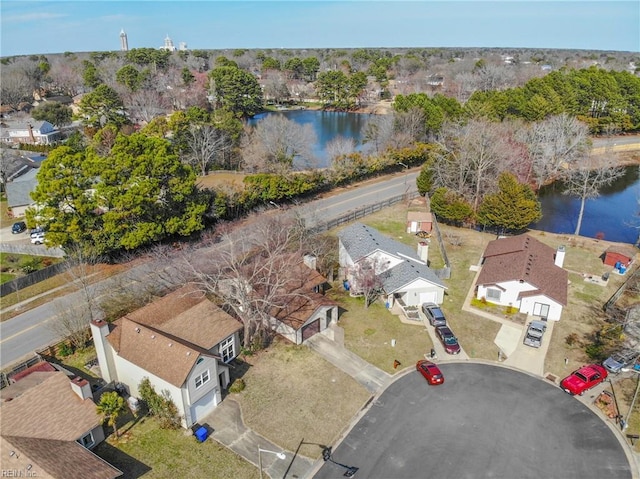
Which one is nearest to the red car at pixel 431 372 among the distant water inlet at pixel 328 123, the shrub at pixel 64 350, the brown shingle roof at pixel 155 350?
the brown shingle roof at pixel 155 350

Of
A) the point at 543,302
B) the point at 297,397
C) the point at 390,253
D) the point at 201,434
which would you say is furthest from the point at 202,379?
the point at 543,302

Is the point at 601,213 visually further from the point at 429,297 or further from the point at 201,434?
the point at 201,434

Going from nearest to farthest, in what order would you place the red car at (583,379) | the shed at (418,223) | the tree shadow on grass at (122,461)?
the tree shadow on grass at (122,461) → the red car at (583,379) → the shed at (418,223)

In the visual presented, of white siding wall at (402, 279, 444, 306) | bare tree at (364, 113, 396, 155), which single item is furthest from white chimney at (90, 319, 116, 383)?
bare tree at (364, 113, 396, 155)

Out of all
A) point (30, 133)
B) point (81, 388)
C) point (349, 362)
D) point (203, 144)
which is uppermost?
point (30, 133)

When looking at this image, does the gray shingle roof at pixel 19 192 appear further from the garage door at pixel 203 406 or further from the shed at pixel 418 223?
the shed at pixel 418 223

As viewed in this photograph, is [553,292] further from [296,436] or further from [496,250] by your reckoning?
[296,436]
